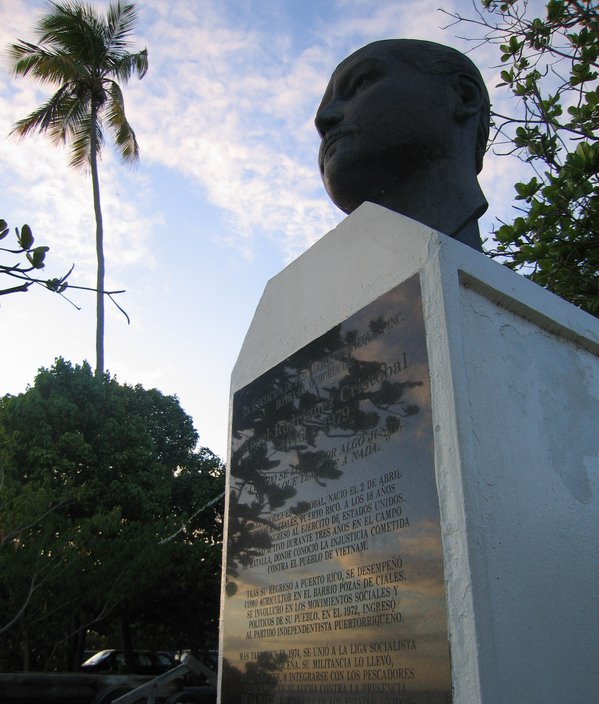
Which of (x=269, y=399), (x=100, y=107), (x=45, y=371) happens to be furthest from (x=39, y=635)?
(x=100, y=107)

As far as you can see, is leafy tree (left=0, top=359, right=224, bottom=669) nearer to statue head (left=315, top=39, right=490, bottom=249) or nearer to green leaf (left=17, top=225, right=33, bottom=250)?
statue head (left=315, top=39, right=490, bottom=249)

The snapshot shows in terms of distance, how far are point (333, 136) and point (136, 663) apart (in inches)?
682

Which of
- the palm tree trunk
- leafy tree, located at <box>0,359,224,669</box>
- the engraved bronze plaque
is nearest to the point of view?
the engraved bronze plaque

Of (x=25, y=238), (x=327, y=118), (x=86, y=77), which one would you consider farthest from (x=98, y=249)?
(x=25, y=238)

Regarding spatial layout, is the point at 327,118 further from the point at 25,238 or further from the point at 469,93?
the point at 25,238

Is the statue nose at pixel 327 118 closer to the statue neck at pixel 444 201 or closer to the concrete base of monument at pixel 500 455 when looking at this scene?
the statue neck at pixel 444 201

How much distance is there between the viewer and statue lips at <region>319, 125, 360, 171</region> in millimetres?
3238

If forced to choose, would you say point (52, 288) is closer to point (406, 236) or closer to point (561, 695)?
point (406, 236)

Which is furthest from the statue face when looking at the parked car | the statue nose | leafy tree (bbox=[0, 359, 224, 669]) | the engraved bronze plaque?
the parked car

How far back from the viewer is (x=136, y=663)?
17328 mm

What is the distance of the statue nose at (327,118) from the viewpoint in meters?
3.31

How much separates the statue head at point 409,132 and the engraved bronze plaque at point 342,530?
83cm

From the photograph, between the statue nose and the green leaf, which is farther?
Result: the statue nose

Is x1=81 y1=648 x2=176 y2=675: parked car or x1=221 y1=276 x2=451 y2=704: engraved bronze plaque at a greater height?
x1=221 y1=276 x2=451 y2=704: engraved bronze plaque
